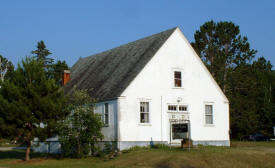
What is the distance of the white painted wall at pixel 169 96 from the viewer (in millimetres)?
28234

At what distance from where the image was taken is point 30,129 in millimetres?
27375

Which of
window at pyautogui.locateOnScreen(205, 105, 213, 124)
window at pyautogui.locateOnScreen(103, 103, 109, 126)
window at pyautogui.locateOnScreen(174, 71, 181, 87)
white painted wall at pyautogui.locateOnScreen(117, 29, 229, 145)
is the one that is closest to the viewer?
white painted wall at pyautogui.locateOnScreen(117, 29, 229, 145)

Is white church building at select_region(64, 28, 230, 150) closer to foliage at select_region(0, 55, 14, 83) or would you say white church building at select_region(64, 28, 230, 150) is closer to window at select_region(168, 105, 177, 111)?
window at select_region(168, 105, 177, 111)

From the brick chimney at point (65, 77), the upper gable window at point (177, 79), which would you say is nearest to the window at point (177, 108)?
the upper gable window at point (177, 79)

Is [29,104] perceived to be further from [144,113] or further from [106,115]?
[144,113]

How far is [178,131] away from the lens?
3006 cm

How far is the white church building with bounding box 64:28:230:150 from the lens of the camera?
28.3m

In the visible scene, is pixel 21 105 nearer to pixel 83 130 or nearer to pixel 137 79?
pixel 83 130

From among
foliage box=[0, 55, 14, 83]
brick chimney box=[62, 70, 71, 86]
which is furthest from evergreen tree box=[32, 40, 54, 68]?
brick chimney box=[62, 70, 71, 86]

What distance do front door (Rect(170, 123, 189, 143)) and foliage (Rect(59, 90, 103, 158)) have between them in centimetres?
572

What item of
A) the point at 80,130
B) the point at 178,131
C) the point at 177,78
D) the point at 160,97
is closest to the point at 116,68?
the point at 160,97

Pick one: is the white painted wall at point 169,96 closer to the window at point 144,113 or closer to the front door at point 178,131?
the window at point 144,113

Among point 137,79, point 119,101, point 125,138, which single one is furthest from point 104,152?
point 137,79

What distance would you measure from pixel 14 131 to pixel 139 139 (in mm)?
8594
